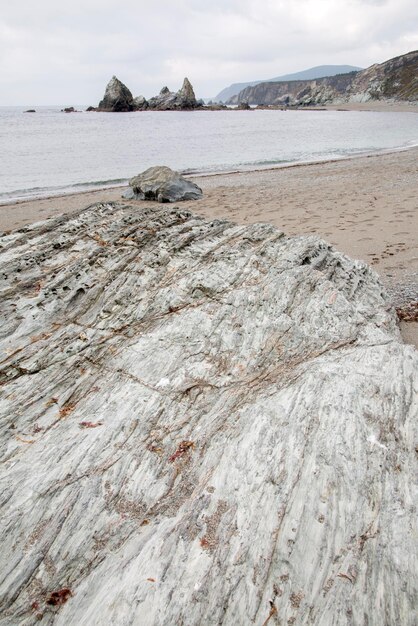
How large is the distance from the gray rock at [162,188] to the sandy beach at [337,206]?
0.86m

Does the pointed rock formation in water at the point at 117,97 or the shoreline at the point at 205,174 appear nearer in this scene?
the shoreline at the point at 205,174

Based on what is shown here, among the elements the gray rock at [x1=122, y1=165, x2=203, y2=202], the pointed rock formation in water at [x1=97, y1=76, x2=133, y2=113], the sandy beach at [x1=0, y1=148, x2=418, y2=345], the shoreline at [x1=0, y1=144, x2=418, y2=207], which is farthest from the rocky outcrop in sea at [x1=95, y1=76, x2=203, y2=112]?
the gray rock at [x1=122, y1=165, x2=203, y2=202]

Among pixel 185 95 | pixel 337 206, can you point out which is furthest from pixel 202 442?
pixel 185 95

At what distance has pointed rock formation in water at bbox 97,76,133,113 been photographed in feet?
402

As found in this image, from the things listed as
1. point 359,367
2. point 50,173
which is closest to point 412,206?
point 359,367

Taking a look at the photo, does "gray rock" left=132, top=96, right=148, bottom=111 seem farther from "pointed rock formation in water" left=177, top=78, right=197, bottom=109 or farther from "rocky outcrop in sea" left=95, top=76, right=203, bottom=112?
"pointed rock formation in water" left=177, top=78, right=197, bottom=109

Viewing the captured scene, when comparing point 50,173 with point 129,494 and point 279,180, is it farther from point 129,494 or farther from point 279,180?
point 129,494

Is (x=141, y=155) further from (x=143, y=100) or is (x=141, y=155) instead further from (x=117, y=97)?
(x=143, y=100)

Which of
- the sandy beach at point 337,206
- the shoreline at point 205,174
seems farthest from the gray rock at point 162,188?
the shoreline at point 205,174

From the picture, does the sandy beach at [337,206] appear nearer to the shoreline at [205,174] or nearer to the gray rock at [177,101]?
the shoreline at [205,174]

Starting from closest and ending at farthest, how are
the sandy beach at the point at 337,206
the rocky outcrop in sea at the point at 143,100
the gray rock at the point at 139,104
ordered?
the sandy beach at the point at 337,206
the rocky outcrop in sea at the point at 143,100
the gray rock at the point at 139,104

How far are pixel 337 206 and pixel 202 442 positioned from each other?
14.3 metres

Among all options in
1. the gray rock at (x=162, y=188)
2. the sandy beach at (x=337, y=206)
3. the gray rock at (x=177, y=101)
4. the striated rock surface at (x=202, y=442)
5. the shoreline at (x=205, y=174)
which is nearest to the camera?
the striated rock surface at (x=202, y=442)

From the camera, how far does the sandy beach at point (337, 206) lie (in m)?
10.6
